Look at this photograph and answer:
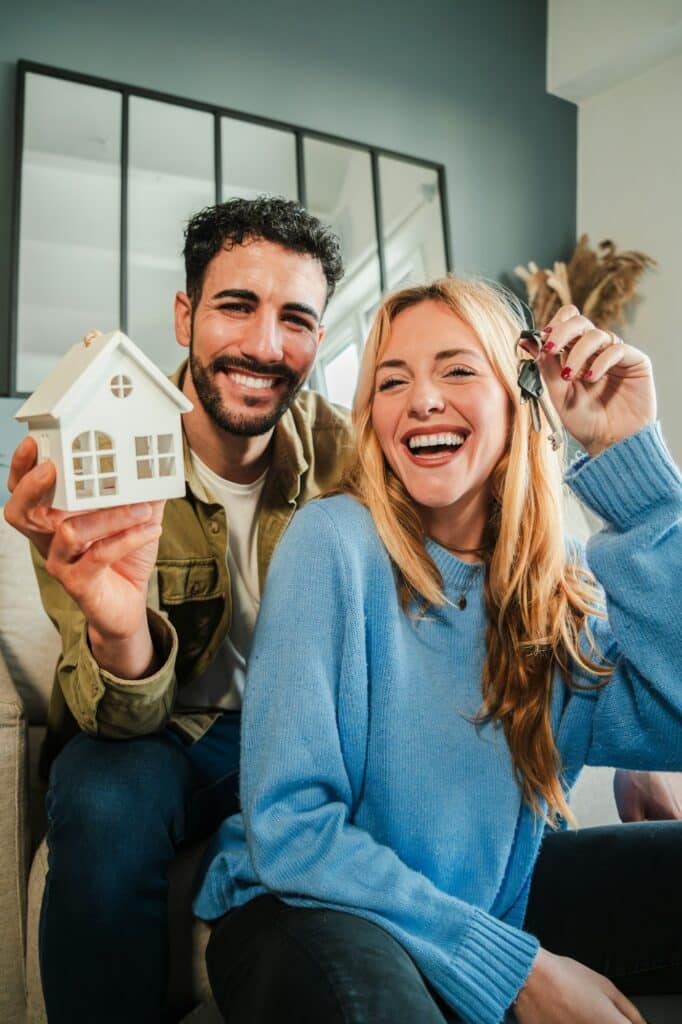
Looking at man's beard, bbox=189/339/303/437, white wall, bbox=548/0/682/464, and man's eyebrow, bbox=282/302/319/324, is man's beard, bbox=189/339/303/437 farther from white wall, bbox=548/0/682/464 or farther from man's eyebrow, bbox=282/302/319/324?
white wall, bbox=548/0/682/464

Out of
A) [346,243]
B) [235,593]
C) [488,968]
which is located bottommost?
[488,968]

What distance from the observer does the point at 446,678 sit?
1.03 meters

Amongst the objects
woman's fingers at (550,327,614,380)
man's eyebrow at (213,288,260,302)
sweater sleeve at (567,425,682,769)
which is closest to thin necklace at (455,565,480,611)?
sweater sleeve at (567,425,682,769)

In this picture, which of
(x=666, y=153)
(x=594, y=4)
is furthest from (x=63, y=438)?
(x=594, y=4)

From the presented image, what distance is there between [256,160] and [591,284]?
4.62 feet

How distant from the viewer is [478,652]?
107 centimetres

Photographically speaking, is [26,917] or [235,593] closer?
[26,917]

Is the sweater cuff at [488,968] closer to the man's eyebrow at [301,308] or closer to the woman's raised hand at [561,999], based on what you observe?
the woman's raised hand at [561,999]

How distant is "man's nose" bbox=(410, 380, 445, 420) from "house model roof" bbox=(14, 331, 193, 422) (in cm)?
34

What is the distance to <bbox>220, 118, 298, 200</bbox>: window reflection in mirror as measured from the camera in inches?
98.7

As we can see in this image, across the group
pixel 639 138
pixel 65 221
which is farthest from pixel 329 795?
pixel 639 138

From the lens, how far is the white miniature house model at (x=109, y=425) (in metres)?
A: 0.82

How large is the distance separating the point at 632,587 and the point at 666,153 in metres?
2.69

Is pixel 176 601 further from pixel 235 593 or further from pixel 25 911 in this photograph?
pixel 25 911
